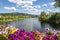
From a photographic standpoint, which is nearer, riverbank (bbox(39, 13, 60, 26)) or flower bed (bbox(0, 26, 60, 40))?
flower bed (bbox(0, 26, 60, 40))

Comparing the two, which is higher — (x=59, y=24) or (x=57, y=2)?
(x=57, y=2)

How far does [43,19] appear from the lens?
29609 mm

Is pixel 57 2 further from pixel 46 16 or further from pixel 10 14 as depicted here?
pixel 10 14

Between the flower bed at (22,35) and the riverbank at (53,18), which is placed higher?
the flower bed at (22,35)

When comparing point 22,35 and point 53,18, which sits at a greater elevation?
point 22,35

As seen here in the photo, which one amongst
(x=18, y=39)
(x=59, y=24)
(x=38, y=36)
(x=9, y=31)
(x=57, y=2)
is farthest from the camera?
(x=59, y=24)

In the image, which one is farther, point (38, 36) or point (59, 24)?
point (59, 24)

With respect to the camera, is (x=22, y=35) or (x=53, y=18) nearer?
(x=22, y=35)

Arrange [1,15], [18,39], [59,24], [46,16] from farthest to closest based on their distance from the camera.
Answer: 1. [46,16]
2. [59,24]
3. [1,15]
4. [18,39]

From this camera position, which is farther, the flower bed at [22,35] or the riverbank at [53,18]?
the riverbank at [53,18]

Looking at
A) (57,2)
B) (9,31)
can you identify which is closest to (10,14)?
(57,2)

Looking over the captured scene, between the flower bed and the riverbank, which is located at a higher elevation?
the flower bed

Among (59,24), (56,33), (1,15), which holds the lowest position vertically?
(59,24)

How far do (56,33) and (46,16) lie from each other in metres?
23.5
